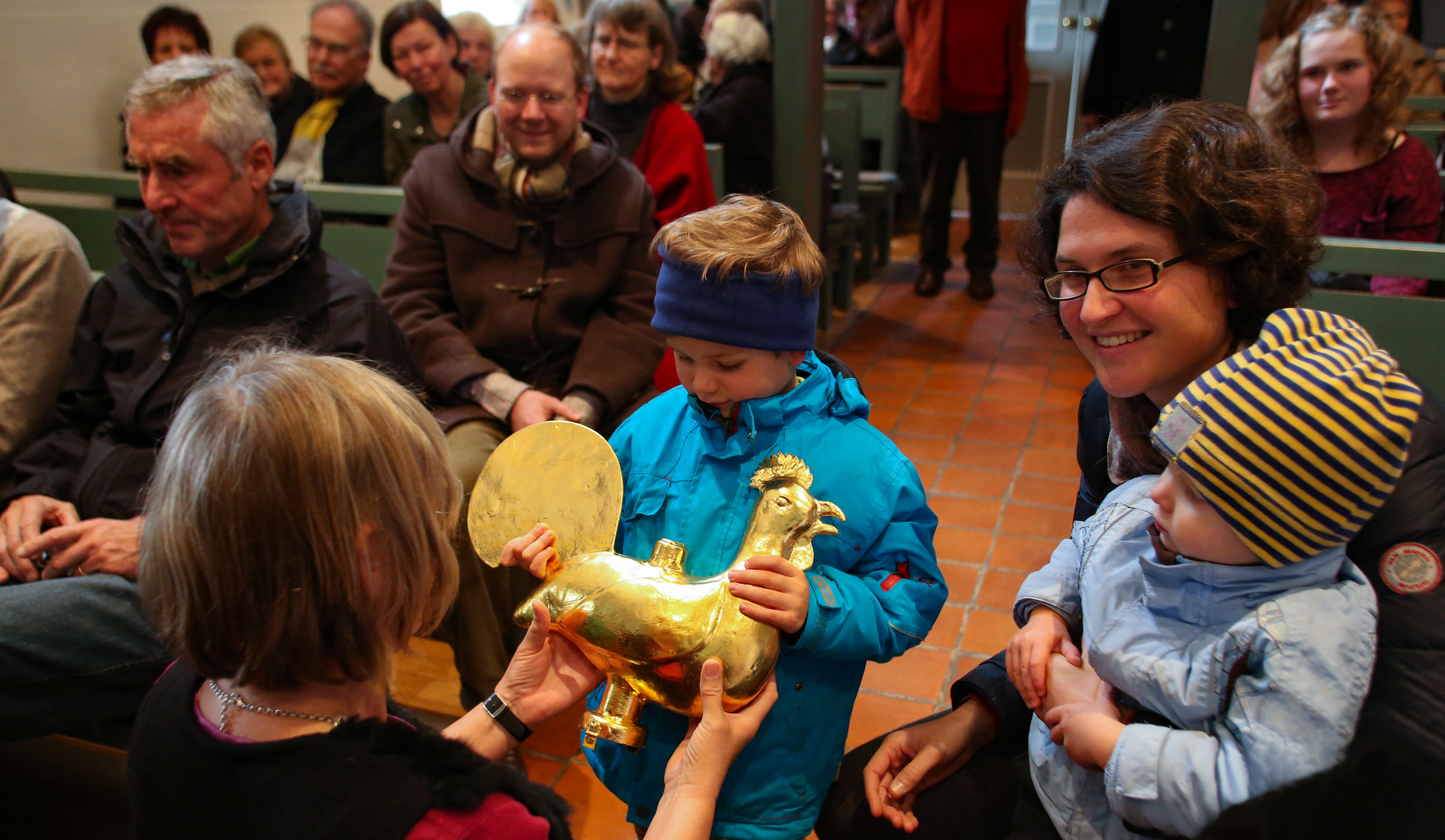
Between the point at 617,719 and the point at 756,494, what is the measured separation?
0.37 metres

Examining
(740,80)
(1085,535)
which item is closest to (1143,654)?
(1085,535)

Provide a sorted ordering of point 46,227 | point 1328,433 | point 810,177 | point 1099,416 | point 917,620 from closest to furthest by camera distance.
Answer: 1. point 1328,433
2. point 917,620
3. point 1099,416
4. point 46,227
5. point 810,177

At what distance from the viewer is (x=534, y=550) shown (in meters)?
1.37

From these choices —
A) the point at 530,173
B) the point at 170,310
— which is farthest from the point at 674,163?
the point at 170,310

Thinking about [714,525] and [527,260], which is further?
[527,260]

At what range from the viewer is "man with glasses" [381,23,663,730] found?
8.43 feet

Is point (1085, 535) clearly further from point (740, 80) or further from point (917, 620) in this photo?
point (740, 80)

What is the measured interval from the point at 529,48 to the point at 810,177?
171 cm

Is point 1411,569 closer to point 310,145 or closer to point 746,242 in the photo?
point 746,242

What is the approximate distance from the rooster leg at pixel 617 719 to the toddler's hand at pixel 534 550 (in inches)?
7.3

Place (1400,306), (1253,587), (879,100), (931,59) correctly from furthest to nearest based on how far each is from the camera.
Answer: (879,100) < (931,59) < (1400,306) < (1253,587)

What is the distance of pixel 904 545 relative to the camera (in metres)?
1.40

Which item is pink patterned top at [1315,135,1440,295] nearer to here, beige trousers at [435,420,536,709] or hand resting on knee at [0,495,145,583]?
beige trousers at [435,420,536,709]

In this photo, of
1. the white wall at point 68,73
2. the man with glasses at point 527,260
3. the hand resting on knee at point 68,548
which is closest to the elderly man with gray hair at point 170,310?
the hand resting on knee at point 68,548
